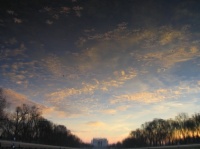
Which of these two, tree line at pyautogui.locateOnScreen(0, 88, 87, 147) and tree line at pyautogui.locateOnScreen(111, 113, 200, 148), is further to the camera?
tree line at pyautogui.locateOnScreen(111, 113, 200, 148)

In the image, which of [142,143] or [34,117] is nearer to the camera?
[34,117]

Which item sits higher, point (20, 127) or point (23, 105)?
point (23, 105)

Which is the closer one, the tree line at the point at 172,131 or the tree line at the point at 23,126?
the tree line at the point at 23,126

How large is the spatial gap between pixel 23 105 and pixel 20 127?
1115 cm

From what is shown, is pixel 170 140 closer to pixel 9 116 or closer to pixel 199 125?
pixel 199 125

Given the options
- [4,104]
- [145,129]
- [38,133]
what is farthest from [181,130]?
[4,104]

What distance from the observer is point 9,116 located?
119 meters

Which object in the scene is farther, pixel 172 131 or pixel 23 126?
pixel 172 131

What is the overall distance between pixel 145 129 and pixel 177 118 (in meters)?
45.0

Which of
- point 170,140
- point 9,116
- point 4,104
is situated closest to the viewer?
point 4,104

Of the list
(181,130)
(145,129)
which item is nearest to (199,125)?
(181,130)

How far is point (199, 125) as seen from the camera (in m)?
136

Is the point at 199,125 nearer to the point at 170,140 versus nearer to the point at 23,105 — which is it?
the point at 170,140

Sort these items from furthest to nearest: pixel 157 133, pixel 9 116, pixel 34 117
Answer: pixel 157 133 → pixel 34 117 → pixel 9 116
